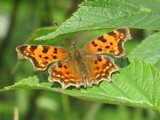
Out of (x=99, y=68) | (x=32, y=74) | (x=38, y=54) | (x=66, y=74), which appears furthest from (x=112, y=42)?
(x=32, y=74)

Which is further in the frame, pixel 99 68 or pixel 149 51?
pixel 149 51

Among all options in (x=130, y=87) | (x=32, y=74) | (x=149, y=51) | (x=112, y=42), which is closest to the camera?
(x=130, y=87)

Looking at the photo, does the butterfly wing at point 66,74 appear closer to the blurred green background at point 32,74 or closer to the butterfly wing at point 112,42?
the butterfly wing at point 112,42

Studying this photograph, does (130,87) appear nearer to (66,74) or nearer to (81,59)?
(66,74)

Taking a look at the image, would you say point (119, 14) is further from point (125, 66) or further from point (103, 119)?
point (103, 119)

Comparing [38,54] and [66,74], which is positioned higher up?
[38,54]

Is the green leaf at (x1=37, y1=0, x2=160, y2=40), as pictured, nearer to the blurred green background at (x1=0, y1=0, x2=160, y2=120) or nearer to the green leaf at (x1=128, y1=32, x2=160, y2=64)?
the green leaf at (x1=128, y1=32, x2=160, y2=64)

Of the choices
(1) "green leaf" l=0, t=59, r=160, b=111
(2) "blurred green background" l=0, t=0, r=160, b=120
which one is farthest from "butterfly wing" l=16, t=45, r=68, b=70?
(2) "blurred green background" l=0, t=0, r=160, b=120
